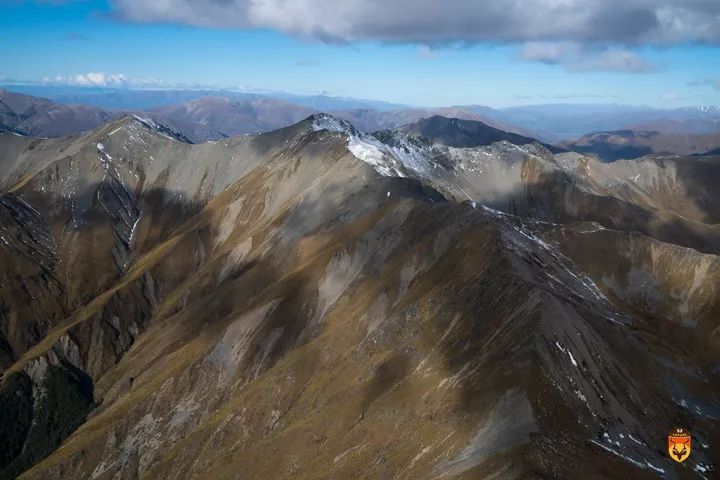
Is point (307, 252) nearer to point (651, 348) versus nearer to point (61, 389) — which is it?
point (61, 389)

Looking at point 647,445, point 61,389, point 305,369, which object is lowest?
point 61,389

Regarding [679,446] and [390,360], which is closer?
[679,446]

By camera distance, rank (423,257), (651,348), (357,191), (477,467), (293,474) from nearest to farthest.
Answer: (477,467)
(293,474)
(651,348)
(423,257)
(357,191)

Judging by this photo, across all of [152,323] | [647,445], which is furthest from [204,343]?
[647,445]

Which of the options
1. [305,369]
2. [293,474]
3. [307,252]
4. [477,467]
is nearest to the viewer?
[477,467]

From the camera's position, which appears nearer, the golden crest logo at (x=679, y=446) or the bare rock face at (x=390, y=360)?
the bare rock face at (x=390, y=360)

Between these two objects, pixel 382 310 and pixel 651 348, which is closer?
pixel 651 348

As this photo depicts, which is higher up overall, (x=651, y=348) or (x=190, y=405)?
(x=651, y=348)

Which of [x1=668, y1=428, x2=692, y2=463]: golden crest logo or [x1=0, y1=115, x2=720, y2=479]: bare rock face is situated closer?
[x1=0, y1=115, x2=720, y2=479]: bare rock face
